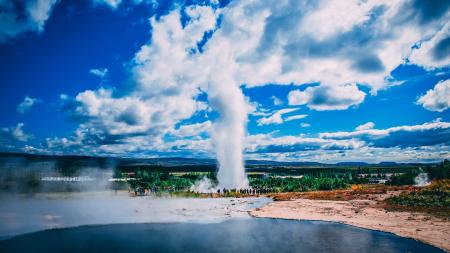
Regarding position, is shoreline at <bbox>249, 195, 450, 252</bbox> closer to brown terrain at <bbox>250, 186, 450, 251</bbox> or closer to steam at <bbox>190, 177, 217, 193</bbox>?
brown terrain at <bbox>250, 186, 450, 251</bbox>

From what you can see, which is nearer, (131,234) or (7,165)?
(131,234)

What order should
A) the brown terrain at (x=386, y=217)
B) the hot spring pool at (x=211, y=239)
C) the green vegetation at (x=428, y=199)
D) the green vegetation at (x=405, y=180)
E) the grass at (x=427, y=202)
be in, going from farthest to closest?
the green vegetation at (x=405, y=180) → the green vegetation at (x=428, y=199) → the grass at (x=427, y=202) → the brown terrain at (x=386, y=217) → the hot spring pool at (x=211, y=239)

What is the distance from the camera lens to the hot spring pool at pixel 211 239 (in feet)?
83.1

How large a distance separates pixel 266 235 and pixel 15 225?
23626mm

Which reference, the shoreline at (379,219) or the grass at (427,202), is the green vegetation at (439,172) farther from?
the shoreline at (379,219)

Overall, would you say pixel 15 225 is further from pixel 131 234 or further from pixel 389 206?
pixel 389 206

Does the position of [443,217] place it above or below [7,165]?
below

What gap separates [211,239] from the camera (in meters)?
28.4

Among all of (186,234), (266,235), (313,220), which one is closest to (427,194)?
(313,220)

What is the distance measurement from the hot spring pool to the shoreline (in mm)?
1650

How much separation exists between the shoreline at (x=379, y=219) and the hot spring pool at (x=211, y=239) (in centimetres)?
165

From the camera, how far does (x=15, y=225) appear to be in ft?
110

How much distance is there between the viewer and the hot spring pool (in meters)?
25.3

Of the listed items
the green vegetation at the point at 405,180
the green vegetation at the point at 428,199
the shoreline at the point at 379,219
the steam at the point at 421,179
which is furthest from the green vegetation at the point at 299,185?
the shoreline at the point at 379,219
